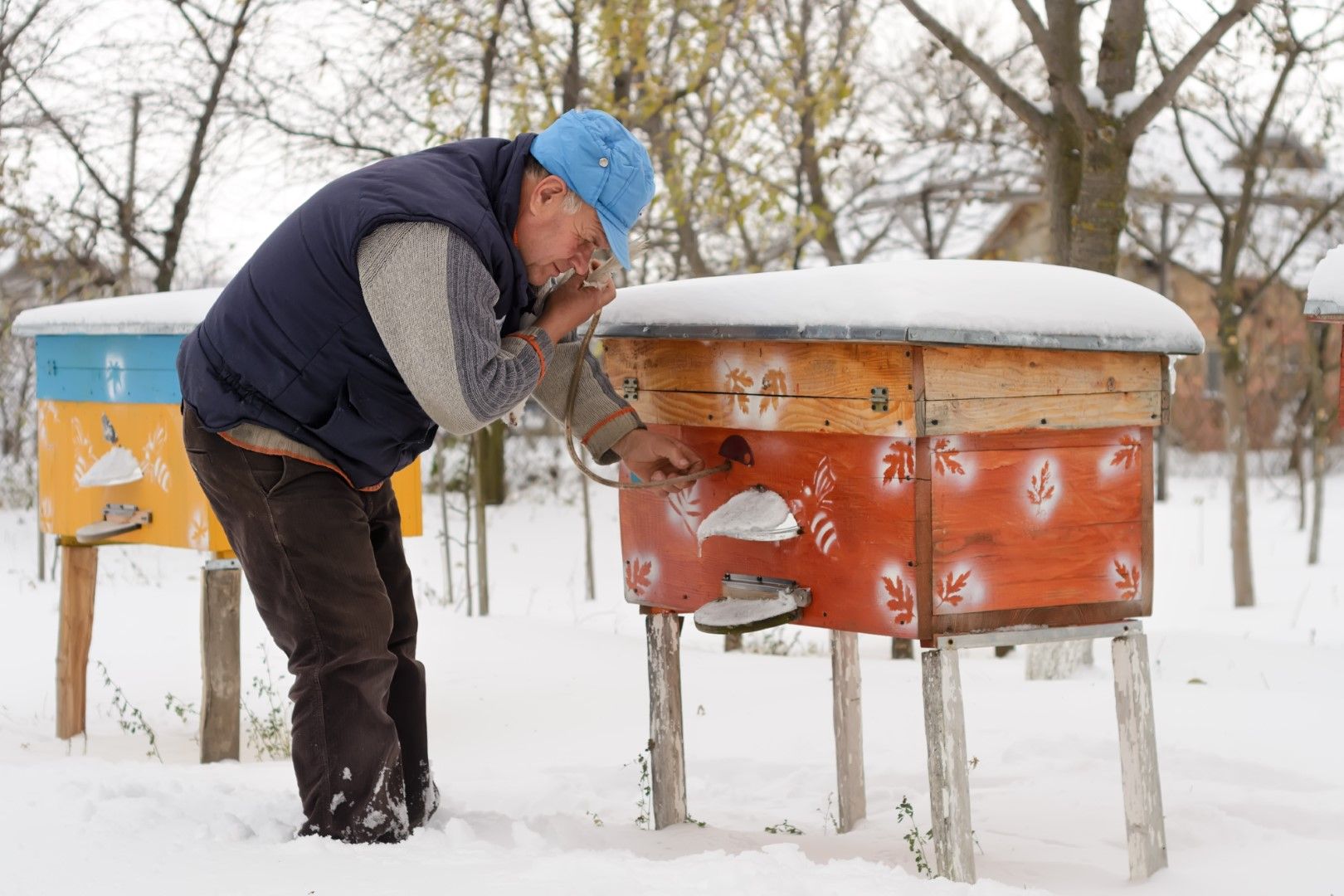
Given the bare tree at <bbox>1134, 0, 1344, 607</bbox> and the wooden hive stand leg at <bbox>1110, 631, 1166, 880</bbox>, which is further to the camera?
the bare tree at <bbox>1134, 0, 1344, 607</bbox>

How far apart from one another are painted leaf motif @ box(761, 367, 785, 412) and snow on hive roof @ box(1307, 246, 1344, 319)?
3.62 feet

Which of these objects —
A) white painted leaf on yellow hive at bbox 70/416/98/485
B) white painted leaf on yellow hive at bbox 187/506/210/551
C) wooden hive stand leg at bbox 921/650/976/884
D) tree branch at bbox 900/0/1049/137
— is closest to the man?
wooden hive stand leg at bbox 921/650/976/884

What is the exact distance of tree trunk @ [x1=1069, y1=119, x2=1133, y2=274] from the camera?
6023 millimetres

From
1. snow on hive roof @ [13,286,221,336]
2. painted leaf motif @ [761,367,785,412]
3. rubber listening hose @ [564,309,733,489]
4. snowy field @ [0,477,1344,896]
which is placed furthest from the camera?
snow on hive roof @ [13,286,221,336]

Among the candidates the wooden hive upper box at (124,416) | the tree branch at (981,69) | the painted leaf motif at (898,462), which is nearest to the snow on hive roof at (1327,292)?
the painted leaf motif at (898,462)

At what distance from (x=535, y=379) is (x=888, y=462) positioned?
739 mm

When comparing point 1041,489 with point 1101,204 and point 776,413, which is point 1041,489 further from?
point 1101,204

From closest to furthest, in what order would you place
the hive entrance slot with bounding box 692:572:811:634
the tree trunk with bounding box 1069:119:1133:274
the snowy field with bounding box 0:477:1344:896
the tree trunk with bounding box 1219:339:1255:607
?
the snowy field with bounding box 0:477:1344:896 < the hive entrance slot with bounding box 692:572:811:634 < the tree trunk with bounding box 1069:119:1133:274 < the tree trunk with bounding box 1219:339:1255:607

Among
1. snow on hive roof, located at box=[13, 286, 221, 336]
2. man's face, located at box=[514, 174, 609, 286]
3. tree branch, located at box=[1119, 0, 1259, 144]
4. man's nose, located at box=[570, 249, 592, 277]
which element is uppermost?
tree branch, located at box=[1119, 0, 1259, 144]

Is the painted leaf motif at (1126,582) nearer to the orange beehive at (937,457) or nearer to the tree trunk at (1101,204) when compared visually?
the orange beehive at (937,457)

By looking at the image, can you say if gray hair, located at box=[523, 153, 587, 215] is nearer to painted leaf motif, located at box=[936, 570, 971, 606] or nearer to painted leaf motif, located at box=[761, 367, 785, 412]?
painted leaf motif, located at box=[761, 367, 785, 412]

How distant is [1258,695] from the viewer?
16.2 ft

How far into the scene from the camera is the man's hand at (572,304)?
287cm

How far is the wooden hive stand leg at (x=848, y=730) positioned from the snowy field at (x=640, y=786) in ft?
0.25
